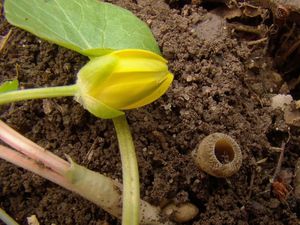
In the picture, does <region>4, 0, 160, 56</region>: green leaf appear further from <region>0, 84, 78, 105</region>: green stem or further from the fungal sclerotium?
the fungal sclerotium

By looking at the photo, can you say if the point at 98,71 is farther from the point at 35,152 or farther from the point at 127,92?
the point at 35,152

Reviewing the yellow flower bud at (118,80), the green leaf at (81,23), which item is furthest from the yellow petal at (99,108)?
the green leaf at (81,23)

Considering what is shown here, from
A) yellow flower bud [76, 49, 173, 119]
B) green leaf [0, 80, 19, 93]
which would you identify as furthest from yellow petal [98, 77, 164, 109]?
green leaf [0, 80, 19, 93]

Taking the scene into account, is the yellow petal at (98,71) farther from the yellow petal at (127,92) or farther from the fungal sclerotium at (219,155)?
the fungal sclerotium at (219,155)

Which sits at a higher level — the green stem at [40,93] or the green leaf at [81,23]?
the green leaf at [81,23]

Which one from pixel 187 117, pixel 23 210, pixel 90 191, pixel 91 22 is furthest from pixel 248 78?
pixel 23 210

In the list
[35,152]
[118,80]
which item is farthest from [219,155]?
[35,152]
